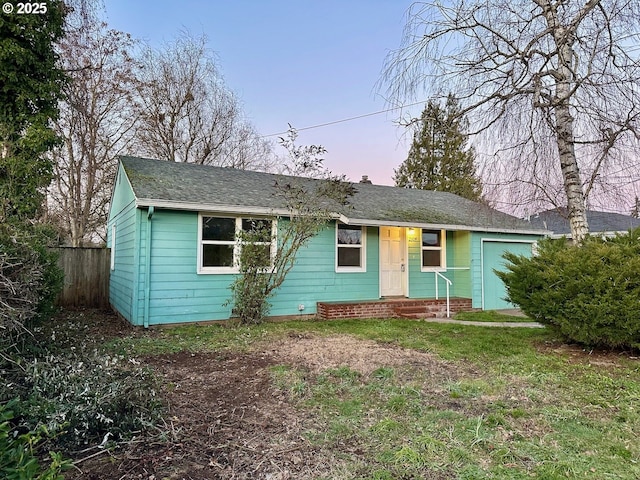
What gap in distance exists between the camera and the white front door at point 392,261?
10758 mm

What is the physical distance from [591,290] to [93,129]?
1799 cm

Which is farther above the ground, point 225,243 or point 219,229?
point 219,229

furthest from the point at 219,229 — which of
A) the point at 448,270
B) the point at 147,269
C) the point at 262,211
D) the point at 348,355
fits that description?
the point at 448,270

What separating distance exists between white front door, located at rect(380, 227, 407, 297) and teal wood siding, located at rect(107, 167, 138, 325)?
20.4ft

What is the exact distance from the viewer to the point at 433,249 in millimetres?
11312

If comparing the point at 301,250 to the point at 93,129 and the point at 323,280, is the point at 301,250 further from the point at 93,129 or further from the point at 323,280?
the point at 93,129

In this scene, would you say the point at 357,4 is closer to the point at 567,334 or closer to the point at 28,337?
the point at 567,334

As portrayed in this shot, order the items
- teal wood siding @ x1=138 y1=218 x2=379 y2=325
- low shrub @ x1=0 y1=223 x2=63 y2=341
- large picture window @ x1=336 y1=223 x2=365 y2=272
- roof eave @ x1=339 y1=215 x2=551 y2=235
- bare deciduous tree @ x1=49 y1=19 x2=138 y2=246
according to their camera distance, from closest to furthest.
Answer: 1. low shrub @ x1=0 y1=223 x2=63 y2=341
2. teal wood siding @ x1=138 y1=218 x2=379 y2=325
3. roof eave @ x1=339 y1=215 x2=551 y2=235
4. large picture window @ x1=336 y1=223 x2=365 y2=272
5. bare deciduous tree @ x1=49 y1=19 x2=138 y2=246

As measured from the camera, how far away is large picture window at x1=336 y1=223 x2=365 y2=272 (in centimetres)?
992

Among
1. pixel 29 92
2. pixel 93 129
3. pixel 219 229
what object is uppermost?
pixel 93 129

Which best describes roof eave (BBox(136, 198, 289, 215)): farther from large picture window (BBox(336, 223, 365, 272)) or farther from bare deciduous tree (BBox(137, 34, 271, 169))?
bare deciduous tree (BBox(137, 34, 271, 169))

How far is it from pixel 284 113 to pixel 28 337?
12.2 m

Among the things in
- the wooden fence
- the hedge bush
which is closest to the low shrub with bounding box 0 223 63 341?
the hedge bush

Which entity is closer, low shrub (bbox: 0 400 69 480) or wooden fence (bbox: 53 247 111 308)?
low shrub (bbox: 0 400 69 480)
